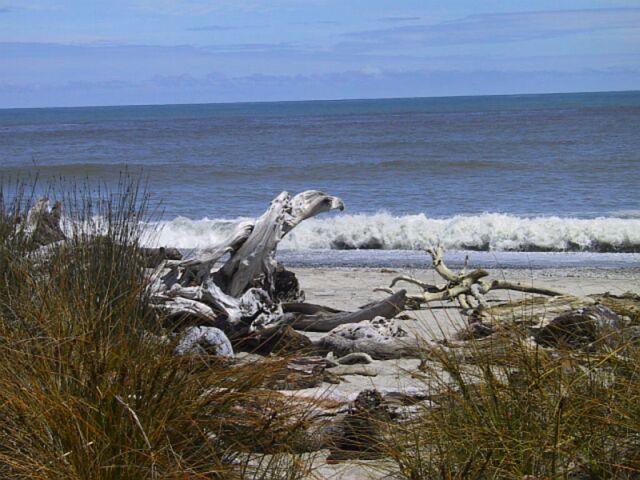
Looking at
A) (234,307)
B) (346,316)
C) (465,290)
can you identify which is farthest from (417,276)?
(234,307)

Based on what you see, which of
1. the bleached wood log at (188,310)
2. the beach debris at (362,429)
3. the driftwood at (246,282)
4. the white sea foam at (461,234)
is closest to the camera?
the beach debris at (362,429)

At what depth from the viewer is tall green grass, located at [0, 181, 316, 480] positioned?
3.18 meters

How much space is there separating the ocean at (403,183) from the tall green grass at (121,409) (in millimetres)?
3411

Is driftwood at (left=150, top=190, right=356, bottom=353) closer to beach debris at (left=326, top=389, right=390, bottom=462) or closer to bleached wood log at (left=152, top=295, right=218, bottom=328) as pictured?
bleached wood log at (left=152, top=295, right=218, bottom=328)

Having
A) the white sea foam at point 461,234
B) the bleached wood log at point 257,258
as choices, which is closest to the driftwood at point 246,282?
the bleached wood log at point 257,258

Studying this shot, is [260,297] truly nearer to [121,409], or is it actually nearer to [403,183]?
[121,409]

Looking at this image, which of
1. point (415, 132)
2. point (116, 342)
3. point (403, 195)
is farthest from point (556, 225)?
point (415, 132)

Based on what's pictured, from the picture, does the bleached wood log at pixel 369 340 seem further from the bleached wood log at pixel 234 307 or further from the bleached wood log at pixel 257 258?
the bleached wood log at pixel 257 258

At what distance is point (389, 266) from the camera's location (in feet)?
44.9

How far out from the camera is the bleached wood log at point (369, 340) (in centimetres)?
716

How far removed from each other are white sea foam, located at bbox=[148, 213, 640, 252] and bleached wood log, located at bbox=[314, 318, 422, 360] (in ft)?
28.2

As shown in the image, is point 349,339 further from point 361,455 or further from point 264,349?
point 361,455

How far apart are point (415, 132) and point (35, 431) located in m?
51.2

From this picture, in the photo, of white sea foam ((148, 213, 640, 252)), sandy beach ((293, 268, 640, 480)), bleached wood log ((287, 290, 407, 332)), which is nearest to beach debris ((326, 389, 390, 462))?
sandy beach ((293, 268, 640, 480))
